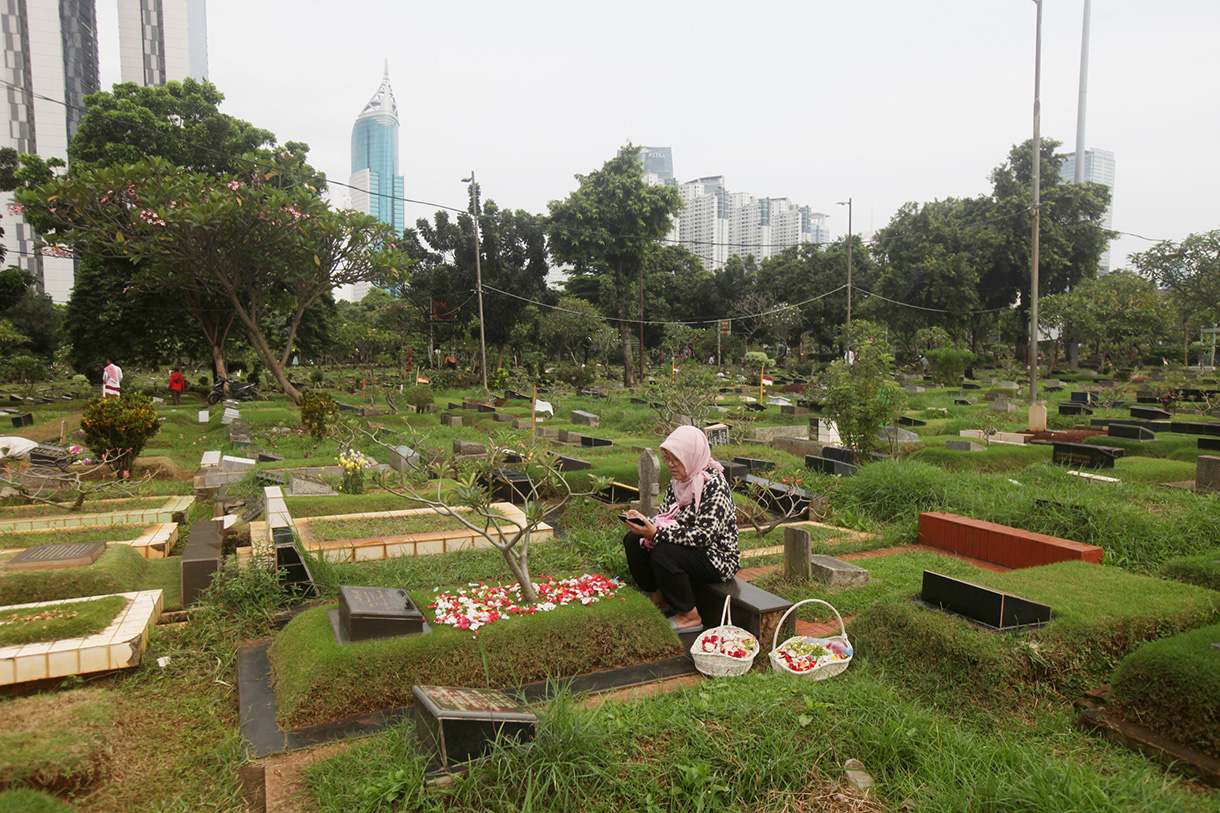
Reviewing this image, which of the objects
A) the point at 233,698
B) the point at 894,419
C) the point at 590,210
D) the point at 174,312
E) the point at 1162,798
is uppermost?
the point at 590,210

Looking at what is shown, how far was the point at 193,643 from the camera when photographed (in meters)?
4.30

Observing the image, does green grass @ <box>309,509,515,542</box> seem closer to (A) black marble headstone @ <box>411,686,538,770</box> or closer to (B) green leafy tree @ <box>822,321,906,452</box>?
(A) black marble headstone @ <box>411,686,538,770</box>

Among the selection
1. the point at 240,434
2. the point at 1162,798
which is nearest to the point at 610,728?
the point at 1162,798

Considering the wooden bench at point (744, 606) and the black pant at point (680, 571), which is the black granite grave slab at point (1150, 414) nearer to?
the wooden bench at point (744, 606)

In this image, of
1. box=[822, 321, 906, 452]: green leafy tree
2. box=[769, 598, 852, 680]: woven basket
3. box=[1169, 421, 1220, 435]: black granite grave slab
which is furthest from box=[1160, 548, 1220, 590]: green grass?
box=[1169, 421, 1220, 435]: black granite grave slab

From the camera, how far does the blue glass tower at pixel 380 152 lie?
3098cm

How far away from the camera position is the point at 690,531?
4.51 metres

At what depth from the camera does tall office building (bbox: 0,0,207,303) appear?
5334cm

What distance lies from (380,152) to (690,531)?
196ft

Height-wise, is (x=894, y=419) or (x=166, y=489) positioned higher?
(x=894, y=419)

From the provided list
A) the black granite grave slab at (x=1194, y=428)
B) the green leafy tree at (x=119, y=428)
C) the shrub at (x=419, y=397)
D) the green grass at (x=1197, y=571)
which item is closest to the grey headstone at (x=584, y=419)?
the shrub at (x=419, y=397)

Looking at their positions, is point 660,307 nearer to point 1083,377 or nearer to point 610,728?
point 1083,377

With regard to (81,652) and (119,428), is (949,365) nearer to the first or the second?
(119,428)

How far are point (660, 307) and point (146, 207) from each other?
3374 centimetres
